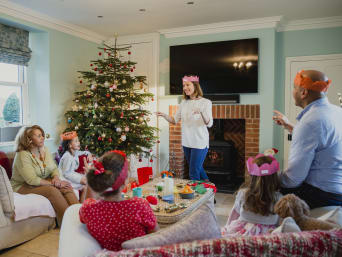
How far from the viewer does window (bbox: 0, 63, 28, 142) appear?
12.9 ft

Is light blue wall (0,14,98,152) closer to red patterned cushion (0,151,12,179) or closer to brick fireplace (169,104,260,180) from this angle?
red patterned cushion (0,151,12,179)

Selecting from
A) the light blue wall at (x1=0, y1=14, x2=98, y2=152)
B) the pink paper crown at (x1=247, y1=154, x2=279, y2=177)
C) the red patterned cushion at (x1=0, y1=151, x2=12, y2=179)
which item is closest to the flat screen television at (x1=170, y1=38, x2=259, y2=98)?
the light blue wall at (x1=0, y1=14, x2=98, y2=152)

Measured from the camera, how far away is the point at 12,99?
4066mm

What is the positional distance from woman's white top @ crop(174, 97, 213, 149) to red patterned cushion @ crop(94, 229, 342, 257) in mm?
2446

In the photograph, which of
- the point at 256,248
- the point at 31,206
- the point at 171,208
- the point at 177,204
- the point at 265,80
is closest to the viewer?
the point at 256,248

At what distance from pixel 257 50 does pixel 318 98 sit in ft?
8.86

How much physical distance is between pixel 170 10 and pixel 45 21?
1.75 m

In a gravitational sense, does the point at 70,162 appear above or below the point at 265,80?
below

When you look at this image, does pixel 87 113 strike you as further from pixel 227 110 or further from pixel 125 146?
pixel 227 110

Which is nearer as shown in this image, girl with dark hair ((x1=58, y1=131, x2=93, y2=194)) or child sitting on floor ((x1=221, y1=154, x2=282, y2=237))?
child sitting on floor ((x1=221, y1=154, x2=282, y2=237))

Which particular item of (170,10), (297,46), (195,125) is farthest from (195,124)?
(297,46)

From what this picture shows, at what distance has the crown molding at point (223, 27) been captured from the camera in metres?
4.16

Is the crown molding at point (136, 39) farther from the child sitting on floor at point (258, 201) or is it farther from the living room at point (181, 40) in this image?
the child sitting on floor at point (258, 201)

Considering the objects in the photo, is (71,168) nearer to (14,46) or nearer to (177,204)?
(177,204)
